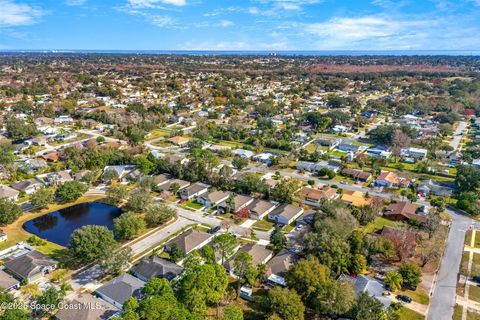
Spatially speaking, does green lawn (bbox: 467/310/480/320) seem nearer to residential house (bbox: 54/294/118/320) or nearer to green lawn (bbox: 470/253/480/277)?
green lawn (bbox: 470/253/480/277)

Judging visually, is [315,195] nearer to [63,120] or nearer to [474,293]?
[474,293]

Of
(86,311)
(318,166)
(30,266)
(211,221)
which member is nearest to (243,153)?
(318,166)

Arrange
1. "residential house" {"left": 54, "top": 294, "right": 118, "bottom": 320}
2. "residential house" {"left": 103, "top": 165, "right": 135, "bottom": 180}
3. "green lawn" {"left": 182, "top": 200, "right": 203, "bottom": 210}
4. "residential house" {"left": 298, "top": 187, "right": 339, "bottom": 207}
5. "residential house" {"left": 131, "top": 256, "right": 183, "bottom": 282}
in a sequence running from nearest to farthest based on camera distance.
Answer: "residential house" {"left": 54, "top": 294, "right": 118, "bottom": 320}, "residential house" {"left": 131, "top": 256, "right": 183, "bottom": 282}, "green lawn" {"left": 182, "top": 200, "right": 203, "bottom": 210}, "residential house" {"left": 298, "top": 187, "right": 339, "bottom": 207}, "residential house" {"left": 103, "top": 165, "right": 135, "bottom": 180}

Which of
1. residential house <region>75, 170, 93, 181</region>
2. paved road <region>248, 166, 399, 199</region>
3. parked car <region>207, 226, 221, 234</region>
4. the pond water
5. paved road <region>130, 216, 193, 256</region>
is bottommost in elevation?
the pond water

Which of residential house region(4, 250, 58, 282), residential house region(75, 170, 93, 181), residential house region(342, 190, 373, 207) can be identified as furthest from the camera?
residential house region(75, 170, 93, 181)

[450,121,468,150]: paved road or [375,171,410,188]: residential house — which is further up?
[450,121,468,150]: paved road

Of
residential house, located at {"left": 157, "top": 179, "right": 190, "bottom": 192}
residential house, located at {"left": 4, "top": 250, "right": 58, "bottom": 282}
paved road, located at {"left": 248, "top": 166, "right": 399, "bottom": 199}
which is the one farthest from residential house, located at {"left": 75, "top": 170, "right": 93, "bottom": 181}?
paved road, located at {"left": 248, "top": 166, "right": 399, "bottom": 199}

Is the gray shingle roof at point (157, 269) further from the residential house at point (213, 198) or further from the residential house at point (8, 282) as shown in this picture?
the residential house at point (213, 198)
